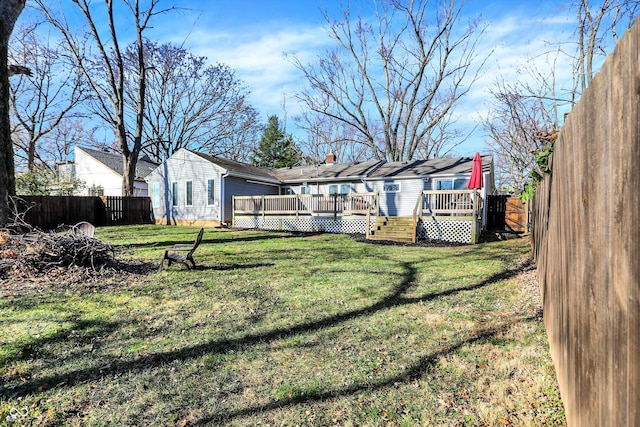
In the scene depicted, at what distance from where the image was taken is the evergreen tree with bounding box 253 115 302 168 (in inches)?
1405

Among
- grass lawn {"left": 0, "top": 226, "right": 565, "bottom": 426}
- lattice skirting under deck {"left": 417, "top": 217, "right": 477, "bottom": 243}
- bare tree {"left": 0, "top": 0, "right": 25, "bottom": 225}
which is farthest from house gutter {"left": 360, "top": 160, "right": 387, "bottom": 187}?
bare tree {"left": 0, "top": 0, "right": 25, "bottom": 225}

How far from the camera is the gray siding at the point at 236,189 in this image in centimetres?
1833

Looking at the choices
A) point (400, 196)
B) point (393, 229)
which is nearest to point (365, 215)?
point (393, 229)

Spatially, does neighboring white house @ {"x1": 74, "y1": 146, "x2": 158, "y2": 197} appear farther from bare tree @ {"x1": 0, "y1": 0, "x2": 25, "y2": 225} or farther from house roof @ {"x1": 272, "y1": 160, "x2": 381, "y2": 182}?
bare tree @ {"x1": 0, "y1": 0, "x2": 25, "y2": 225}

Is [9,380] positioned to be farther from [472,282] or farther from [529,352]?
[472,282]

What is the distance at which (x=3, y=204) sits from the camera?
297 inches

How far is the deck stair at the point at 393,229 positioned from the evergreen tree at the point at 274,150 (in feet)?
76.1

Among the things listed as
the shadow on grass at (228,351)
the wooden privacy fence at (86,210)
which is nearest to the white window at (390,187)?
the shadow on grass at (228,351)

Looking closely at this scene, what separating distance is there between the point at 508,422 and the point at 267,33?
65.4ft

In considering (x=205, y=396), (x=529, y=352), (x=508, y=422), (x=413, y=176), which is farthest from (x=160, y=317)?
(x=413, y=176)

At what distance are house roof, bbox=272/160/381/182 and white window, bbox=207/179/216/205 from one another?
167 inches

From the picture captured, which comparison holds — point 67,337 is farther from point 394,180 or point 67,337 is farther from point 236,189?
point 394,180

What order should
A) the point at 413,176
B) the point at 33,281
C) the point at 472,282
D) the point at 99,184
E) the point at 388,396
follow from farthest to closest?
1. the point at 99,184
2. the point at 413,176
3. the point at 472,282
4. the point at 33,281
5. the point at 388,396

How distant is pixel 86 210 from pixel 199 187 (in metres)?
6.09
